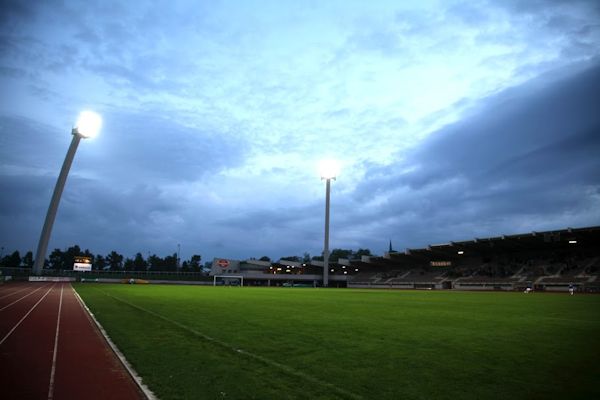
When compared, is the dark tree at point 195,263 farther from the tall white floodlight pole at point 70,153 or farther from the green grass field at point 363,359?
the green grass field at point 363,359

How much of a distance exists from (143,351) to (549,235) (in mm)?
58057

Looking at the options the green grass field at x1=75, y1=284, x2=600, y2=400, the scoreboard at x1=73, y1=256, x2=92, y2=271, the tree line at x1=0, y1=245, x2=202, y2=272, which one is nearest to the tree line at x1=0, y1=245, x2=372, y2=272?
the tree line at x1=0, y1=245, x2=202, y2=272

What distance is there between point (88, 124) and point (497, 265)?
7478cm

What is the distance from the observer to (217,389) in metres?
7.31

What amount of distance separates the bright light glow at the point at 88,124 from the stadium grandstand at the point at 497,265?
5925cm

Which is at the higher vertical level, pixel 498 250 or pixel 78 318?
pixel 498 250

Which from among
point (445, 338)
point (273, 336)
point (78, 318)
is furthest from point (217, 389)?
point (78, 318)

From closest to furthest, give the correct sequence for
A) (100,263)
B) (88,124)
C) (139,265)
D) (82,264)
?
(88,124) < (82,264) < (139,265) < (100,263)

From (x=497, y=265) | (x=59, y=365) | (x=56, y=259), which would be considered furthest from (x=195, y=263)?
(x=59, y=365)

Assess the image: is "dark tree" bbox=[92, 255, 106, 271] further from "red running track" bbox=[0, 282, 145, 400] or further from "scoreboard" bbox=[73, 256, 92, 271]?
"red running track" bbox=[0, 282, 145, 400]

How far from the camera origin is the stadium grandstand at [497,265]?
2091 inches

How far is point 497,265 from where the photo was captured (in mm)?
66062

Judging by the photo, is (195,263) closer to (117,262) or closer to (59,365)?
(117,262)

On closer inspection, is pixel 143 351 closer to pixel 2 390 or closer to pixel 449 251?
pixel 2 390
